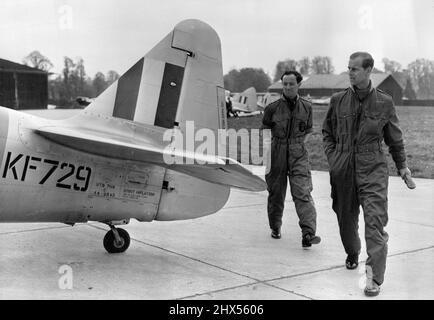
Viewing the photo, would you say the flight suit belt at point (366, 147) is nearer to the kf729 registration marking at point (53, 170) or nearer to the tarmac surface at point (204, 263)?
the tarmac surface at point (204, 263)

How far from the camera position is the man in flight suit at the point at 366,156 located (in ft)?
13.2

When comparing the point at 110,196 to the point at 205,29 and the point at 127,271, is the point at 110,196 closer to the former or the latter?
the point at 127,271

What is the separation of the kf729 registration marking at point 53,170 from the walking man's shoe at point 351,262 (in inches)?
92.4

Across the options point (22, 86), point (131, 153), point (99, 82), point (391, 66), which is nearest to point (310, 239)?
point (131, 153)

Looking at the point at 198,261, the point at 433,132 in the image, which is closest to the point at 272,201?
the point at 198,261

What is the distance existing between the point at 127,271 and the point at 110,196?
2.16ft

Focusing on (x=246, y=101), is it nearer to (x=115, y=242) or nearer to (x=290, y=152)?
(x=290, y=152)

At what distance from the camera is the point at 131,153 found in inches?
169

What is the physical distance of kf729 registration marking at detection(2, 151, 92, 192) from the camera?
4293mm

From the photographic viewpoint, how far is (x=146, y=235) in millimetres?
5953

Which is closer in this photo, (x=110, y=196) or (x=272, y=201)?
(x=110, y=196)

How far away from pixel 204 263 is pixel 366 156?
177 cm

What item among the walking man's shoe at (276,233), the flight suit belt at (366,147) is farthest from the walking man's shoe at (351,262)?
the walking man's shoe at (276,233)
